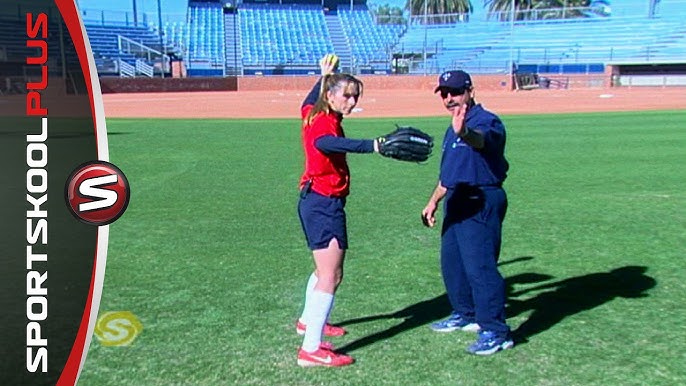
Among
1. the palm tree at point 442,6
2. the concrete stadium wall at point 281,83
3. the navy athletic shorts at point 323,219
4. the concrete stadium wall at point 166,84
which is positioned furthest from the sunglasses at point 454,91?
the palm tree at point 442,6

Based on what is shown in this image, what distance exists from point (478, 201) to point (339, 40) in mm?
67115

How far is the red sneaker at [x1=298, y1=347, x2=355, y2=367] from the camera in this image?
4.16 metres

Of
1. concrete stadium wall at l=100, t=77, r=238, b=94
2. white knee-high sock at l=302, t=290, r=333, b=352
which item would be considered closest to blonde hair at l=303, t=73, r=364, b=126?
white knee-high sock at l=302, t=290, r=333, b=352

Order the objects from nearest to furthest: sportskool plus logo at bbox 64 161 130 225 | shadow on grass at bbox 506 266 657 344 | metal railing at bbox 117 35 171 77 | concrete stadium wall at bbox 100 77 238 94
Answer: sportskool plus logo at bbox 64 161 130 225 < shadow on grass at bbox 506 266 657 344 < concrete stadium wall at bbox 100 77 238 94 < metal railing at bbox 117 35 171 77

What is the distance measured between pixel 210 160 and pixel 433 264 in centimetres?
829

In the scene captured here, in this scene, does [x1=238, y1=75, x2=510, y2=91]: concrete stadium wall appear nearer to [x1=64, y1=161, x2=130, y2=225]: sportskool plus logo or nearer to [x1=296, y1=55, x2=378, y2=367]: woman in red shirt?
[x1=296, y1=55, x2=378, y2=367]: woman in red shirt

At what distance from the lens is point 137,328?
4816 millimetres

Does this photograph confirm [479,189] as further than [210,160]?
No

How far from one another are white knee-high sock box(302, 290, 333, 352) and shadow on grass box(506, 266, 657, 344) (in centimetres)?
136

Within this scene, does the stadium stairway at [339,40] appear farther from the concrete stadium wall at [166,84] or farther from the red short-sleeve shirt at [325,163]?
the red short-sleeve shirt at [325,163]

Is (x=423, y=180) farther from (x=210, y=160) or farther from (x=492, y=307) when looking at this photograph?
(x=492, y=307)

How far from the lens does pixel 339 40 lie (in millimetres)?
69625

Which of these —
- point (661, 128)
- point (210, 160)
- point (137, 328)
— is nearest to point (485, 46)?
point (661, 128)

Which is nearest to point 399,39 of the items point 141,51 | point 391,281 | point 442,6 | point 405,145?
point 141,51
